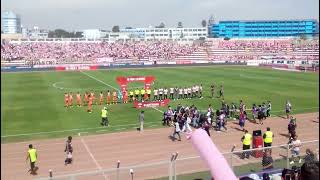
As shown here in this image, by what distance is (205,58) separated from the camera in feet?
316

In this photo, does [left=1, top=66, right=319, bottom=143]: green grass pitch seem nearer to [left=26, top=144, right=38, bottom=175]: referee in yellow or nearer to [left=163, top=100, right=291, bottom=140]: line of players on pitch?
[left=163, top=100, right=291, bottom=140]: line of players on pitch

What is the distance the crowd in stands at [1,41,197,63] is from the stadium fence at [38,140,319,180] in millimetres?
76939

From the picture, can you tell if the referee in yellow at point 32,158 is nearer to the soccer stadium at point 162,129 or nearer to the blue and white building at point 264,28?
the soccer stadium at point 162,129

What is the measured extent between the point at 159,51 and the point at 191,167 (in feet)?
276

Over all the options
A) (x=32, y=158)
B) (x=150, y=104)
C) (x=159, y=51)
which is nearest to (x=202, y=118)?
(x=150, y=104)

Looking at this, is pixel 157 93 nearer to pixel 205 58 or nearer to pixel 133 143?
pixel 133 143

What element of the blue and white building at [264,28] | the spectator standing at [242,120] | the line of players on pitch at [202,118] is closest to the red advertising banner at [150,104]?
the line of players on pitch at [202,118]

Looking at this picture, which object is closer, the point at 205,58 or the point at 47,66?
the point at 47,66

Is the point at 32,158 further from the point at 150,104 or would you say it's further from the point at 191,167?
the point at 150,104

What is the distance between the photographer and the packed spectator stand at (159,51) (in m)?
88.5

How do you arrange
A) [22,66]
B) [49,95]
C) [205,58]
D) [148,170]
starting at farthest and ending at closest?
[205,58], [22,66], [49,95], [148,170]

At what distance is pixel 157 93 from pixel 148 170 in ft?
78.2

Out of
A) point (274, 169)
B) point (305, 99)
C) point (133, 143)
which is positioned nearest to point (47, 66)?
point (305, 99)

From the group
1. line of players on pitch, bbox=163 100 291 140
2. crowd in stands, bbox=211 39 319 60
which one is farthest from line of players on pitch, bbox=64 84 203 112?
crowd in stands, bbox=211 39 319 60
